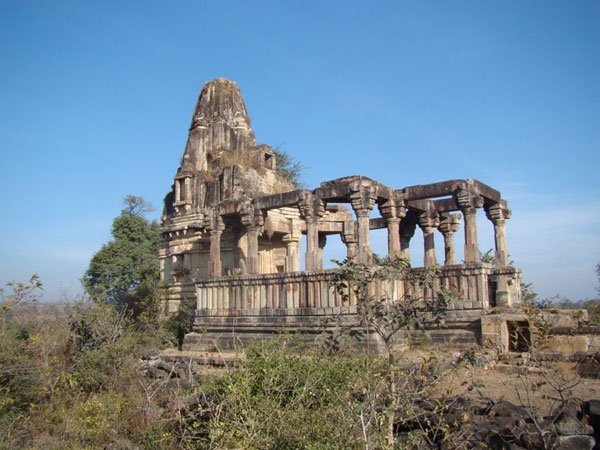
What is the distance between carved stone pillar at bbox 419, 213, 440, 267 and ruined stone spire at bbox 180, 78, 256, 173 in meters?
6.58

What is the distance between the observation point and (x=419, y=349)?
446 inches

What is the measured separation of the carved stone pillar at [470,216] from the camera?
576 inches

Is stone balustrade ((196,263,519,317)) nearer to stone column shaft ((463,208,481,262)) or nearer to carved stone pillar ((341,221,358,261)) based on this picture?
stone column shaft ((463,208,481,262))

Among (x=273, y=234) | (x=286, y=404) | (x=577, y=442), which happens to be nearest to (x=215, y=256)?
(x=273, y=234)

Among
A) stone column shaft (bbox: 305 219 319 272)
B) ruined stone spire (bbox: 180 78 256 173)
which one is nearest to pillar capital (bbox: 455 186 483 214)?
stone column shaft (bbox: 305 219 319 272)

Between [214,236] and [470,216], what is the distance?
737cm

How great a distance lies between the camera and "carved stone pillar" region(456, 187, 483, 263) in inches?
576

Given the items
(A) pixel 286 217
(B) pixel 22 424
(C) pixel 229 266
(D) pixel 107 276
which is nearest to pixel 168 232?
(C) pixel 229 266

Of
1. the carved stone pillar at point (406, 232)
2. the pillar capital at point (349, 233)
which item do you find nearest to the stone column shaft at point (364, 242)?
the carved stone pillar at point (406, 232)

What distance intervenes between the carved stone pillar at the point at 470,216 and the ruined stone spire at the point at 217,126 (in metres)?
8.34

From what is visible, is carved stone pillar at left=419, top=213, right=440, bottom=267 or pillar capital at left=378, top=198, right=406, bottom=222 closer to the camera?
pillar capital at left=378, top=198, right=406, bottom=222

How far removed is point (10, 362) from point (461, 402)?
7530 mm

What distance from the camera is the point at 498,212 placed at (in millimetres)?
16375

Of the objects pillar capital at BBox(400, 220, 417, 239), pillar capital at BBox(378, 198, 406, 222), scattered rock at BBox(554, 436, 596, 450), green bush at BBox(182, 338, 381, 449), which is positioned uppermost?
pillar capital at BBox(378, 198, 406, 222)
